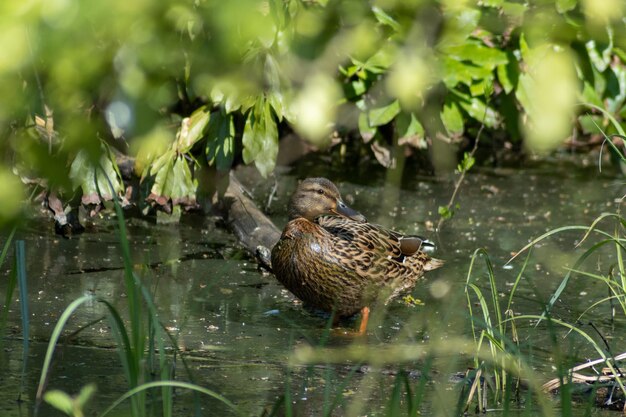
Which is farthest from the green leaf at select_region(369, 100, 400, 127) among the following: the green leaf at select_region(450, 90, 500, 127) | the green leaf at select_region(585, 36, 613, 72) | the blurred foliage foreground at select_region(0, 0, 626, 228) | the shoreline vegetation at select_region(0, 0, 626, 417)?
the blurred foliage foreground at select_region(0, 0, 626, 228)

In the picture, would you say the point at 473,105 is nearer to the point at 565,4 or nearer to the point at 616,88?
the point at 616,88

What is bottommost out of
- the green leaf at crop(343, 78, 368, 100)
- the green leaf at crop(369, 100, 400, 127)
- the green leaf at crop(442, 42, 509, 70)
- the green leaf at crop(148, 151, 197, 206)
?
the green leaf at crop(148, 151, 197, 206)

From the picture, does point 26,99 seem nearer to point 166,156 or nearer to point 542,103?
point 542,103

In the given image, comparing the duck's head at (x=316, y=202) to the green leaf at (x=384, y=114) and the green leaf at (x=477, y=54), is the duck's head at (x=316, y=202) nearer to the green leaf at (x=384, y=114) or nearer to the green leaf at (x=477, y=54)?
the green leaf at (x=384, y=114)

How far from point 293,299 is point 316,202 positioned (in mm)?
570

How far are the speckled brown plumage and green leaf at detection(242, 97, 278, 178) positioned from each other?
0.88ft

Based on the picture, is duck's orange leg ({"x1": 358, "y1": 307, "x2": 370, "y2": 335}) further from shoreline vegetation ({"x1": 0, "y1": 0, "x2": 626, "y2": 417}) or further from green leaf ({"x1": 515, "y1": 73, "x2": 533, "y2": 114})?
green leaf ({"x1": 515, "y1": 73, "x2": 533, "y2": 114})

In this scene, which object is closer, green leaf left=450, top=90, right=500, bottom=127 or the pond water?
the pond water

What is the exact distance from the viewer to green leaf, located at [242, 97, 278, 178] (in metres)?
5.80

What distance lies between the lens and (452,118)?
7801mm

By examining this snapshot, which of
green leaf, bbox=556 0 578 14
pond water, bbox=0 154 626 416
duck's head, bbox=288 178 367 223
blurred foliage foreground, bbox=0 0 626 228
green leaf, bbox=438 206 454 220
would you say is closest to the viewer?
blurred foliage foreground, bbox=0 0 626 228

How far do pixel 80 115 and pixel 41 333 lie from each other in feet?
10.4

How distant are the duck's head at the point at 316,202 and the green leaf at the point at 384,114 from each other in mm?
1439

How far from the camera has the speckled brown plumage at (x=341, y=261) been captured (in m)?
5.58
